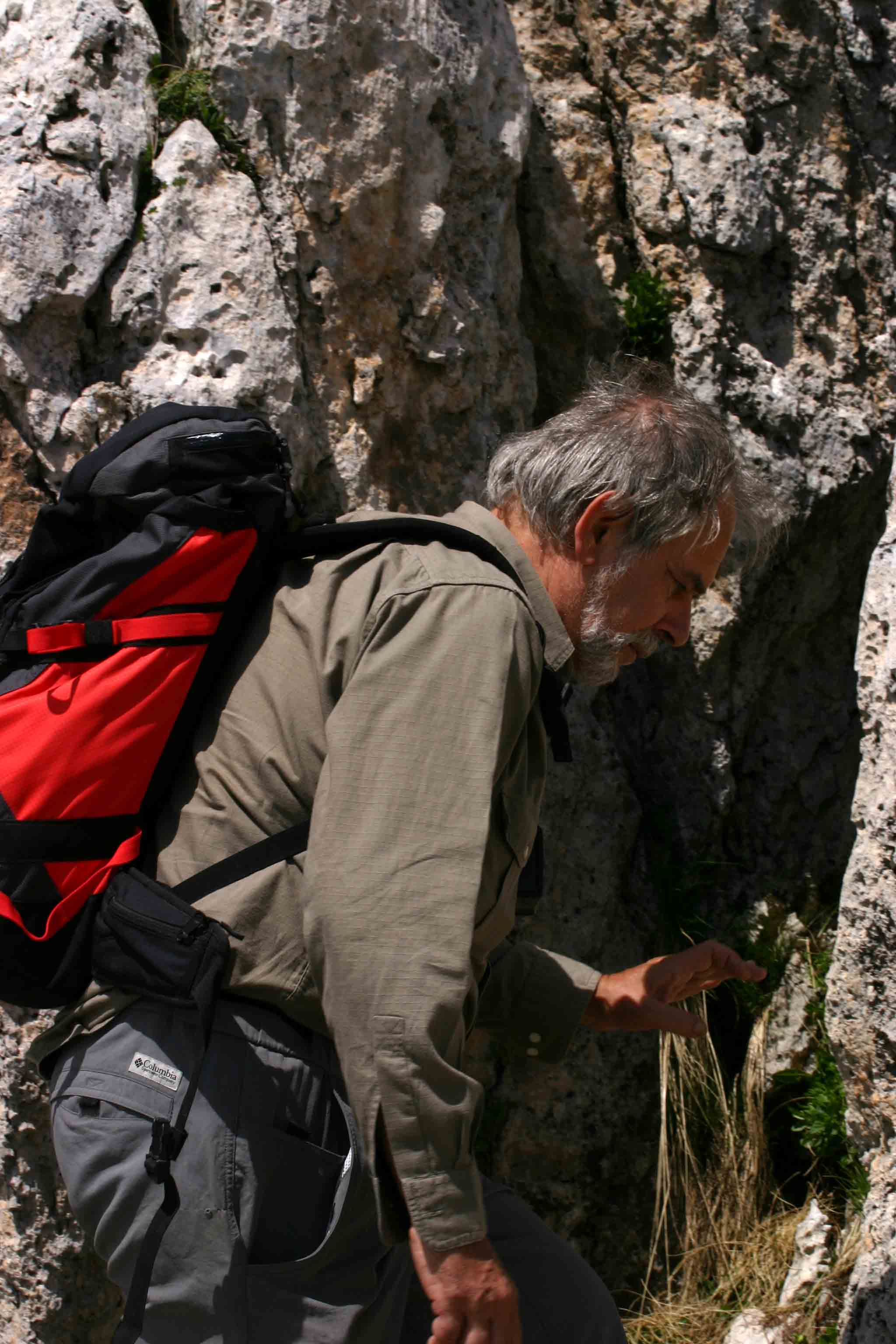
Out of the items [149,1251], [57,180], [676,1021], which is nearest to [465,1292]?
[149,1251]

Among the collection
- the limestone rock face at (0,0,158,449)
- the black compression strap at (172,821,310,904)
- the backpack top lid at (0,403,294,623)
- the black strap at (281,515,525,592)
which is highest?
the limestone rock face at (0,0,158,449)

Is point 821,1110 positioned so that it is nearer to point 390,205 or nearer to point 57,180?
point 390,205

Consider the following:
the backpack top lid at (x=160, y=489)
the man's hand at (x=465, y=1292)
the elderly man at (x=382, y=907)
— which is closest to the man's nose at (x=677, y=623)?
the elderly man at (x=382, y=907)

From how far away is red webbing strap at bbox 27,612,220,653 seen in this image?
196 centimetres

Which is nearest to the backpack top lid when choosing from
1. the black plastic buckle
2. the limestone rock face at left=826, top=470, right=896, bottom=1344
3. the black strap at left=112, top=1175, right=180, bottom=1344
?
the black plastic buckle

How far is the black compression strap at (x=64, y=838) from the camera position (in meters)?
1.93

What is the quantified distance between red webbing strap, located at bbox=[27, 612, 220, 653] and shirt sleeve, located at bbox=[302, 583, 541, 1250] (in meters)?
0.34

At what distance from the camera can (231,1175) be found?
1.95 m

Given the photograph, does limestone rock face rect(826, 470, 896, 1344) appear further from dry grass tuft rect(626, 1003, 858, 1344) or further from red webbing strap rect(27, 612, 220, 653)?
red webbing strap rect(27, 612, 220, 653)

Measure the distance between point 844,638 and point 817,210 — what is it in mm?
1400

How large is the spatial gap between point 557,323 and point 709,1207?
2810 mm

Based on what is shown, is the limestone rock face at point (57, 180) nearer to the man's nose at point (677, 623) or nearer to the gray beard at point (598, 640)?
the gray beard at point (598, 640)

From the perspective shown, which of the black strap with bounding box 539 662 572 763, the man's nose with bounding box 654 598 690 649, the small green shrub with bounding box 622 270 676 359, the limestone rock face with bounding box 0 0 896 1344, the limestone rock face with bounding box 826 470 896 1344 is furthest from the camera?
the small green shrub with bounding box 622 270 676 359

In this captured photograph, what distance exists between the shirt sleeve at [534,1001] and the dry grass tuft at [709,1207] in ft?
3.51
